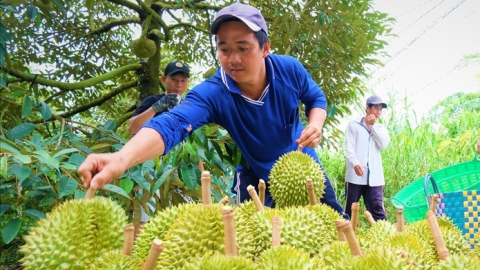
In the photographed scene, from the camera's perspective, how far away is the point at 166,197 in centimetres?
171

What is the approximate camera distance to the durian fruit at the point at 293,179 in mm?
1085

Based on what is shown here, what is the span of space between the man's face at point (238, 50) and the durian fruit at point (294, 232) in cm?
51

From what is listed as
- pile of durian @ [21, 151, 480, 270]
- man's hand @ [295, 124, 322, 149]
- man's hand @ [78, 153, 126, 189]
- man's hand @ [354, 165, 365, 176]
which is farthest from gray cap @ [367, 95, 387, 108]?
man's hand @ [78, 153, 126, 189]

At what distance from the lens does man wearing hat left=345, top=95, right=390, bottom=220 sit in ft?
11.4

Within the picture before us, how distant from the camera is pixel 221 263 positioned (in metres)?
0.50

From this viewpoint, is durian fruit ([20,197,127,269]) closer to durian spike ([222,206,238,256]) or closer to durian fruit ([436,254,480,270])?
durian spike ([222,206,238,256])

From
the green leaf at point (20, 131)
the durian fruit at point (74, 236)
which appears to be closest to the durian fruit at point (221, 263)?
the durian fruit at point (74, 236)

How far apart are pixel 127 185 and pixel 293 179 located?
1.79 feet

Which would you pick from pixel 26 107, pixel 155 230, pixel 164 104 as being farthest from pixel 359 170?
pixel 155 230

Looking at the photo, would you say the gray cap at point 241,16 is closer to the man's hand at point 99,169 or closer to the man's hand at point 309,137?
the man's hand at point 309,137

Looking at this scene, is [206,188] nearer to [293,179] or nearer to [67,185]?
[293,179]

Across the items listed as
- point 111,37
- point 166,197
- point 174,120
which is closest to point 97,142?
point 166,197

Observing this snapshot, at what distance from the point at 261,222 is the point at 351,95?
287 cm

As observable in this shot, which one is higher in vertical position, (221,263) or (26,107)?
(26,107)
